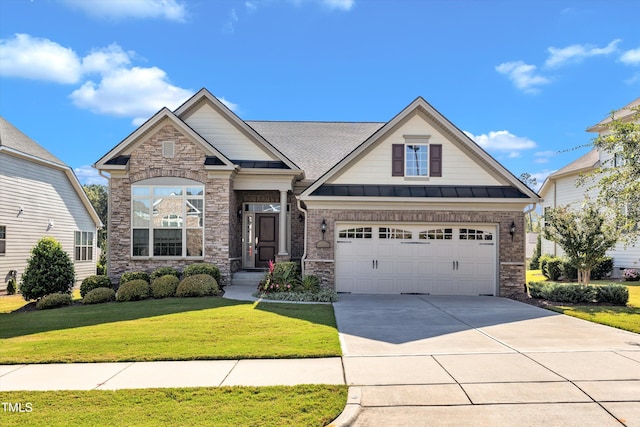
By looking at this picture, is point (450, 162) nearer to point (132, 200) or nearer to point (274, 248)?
point (274, 248)

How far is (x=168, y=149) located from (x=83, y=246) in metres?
12.6

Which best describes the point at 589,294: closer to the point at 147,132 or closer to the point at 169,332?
the point at 169,332

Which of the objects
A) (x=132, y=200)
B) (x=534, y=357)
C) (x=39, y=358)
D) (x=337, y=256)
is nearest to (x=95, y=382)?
(x=39, y=358)

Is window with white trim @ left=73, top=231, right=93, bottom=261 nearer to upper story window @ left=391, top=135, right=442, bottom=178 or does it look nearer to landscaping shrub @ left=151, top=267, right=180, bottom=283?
landscaping shrub @ left=151, top=267, right=180, bottom=283

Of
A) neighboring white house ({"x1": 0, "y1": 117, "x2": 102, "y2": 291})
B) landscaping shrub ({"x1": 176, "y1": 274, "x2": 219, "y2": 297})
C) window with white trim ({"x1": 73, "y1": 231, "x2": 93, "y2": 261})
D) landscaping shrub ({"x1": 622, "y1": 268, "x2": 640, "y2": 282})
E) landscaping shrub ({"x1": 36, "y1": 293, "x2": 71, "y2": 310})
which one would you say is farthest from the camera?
window with white trim ({"x1": 73, "y1": 231, "x2": 93, "y2": 261})

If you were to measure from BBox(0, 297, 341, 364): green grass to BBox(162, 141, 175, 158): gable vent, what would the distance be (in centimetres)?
579

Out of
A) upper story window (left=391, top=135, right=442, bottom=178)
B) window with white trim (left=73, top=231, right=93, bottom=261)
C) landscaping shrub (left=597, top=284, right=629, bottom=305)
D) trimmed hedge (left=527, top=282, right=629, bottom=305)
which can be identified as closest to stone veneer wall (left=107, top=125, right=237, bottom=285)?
upper story window (left=391, top=135, right=442, bottom=178)

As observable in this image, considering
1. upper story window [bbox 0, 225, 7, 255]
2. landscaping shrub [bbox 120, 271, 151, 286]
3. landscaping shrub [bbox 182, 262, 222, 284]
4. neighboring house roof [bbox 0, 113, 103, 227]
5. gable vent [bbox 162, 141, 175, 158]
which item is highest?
neighboring house roof [bbox 0, 113, 103, 227]

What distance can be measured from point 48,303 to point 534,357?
13.1 meters

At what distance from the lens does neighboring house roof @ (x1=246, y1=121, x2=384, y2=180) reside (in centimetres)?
1866

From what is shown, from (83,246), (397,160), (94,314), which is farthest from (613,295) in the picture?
(83,246)

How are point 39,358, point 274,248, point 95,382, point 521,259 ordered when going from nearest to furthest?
point 95,382
point 39,358
point 521,259
point 274,248

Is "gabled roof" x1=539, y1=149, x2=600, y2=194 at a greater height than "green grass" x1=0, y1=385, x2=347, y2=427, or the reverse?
"gabled roof" x1=539, y1=149, x2=600, y2=194

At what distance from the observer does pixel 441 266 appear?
14781mm
